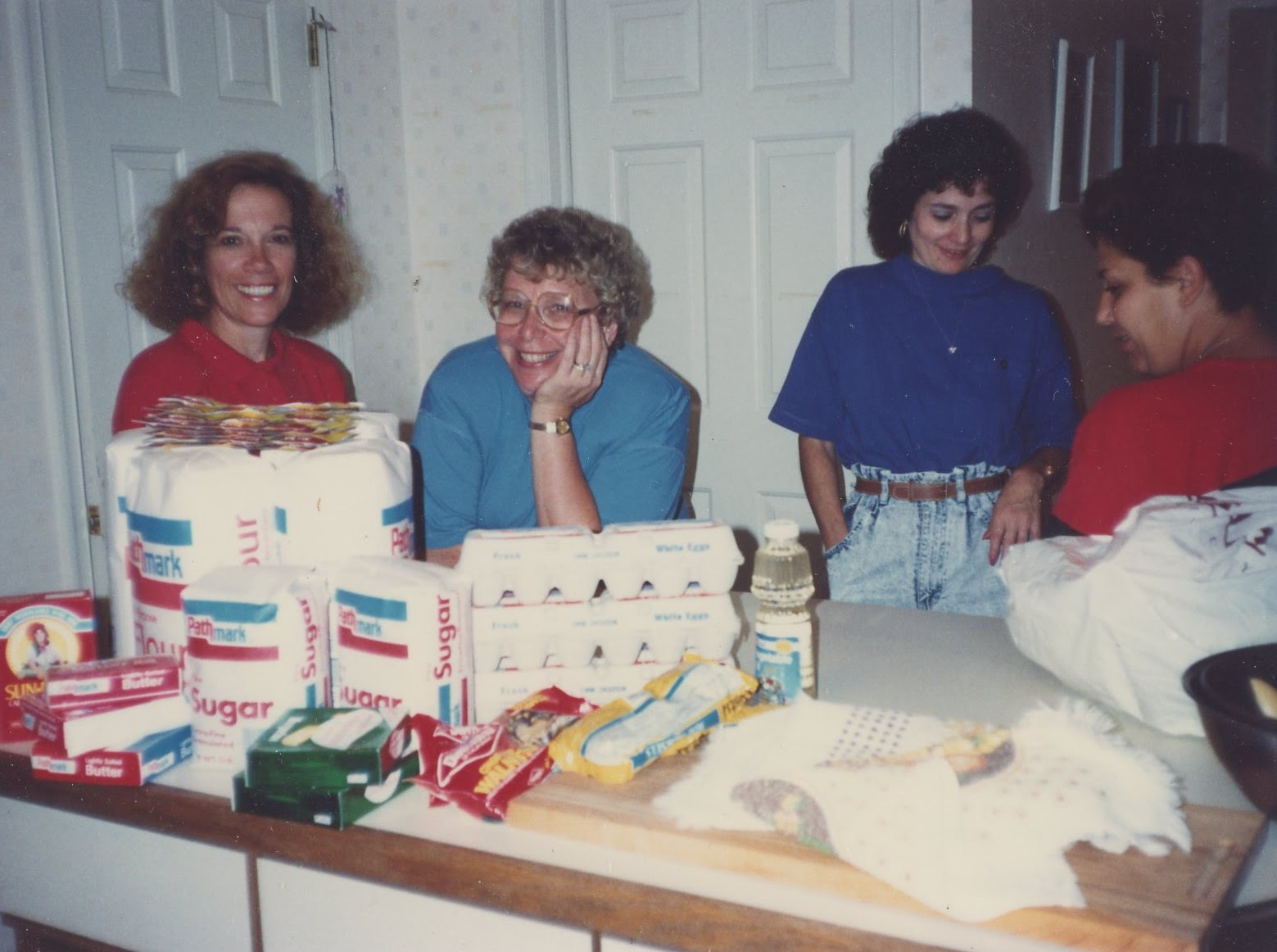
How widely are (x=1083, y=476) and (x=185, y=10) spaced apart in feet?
7.15

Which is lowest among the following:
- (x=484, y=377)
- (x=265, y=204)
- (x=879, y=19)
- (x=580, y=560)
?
(x=580, y=560)

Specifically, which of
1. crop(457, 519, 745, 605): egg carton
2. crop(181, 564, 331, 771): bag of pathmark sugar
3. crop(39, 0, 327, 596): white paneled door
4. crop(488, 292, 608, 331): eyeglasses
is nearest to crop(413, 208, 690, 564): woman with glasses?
Result: crop(488, 292, 608, 331): eyeglasses

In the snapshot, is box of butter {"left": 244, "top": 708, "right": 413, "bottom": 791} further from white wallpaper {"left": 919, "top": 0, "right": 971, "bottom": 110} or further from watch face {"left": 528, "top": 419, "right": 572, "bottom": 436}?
white wallpaper {"left": 919, "top": 0, "right": 971, "bottom": 110}

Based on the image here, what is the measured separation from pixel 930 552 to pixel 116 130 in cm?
192

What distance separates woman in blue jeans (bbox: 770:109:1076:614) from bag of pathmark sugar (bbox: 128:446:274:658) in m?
1.35

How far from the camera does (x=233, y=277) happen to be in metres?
2.14

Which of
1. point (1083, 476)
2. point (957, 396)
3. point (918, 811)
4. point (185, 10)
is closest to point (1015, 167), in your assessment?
point (957, 396)

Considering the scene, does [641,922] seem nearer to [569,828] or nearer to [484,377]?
[569,828]

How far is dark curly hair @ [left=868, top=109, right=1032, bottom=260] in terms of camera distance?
2.14 m

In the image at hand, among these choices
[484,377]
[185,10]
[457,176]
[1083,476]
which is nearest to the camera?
[1083,476]

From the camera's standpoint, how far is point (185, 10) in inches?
97.4

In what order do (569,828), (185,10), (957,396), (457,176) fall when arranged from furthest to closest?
1. (457,176)
2. (185,10)
3. (957,396)
4. (569,828)

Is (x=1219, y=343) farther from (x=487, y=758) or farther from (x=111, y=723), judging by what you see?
(x=111, y=723)

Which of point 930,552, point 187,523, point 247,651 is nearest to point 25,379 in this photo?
point 187,523
